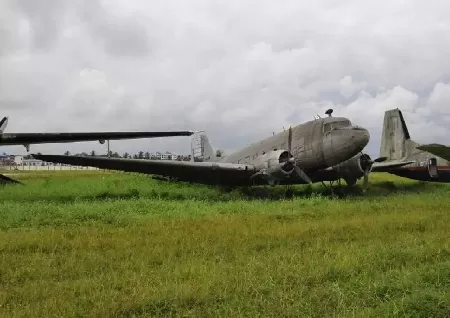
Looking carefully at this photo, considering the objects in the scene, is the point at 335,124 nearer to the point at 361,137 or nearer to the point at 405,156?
the point at 361,137

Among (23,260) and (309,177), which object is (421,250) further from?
(309,177)

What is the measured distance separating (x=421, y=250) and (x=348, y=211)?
6709 millimetres

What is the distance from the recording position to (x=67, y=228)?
35.7ft

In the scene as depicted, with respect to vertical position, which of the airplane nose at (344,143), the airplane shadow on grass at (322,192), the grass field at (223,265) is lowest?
the grass field at (223,265)

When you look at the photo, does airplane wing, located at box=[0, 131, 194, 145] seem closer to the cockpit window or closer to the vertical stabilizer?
the cockpit window

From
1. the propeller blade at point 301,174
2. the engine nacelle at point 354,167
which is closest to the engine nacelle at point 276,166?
the propeller blade at point 301,174

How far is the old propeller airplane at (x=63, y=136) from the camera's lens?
16.9m

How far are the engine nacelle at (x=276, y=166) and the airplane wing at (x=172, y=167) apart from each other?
2.69 ft

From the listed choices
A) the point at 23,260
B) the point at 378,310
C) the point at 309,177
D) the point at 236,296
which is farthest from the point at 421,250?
the point at 309,177

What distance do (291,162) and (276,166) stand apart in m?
0.67

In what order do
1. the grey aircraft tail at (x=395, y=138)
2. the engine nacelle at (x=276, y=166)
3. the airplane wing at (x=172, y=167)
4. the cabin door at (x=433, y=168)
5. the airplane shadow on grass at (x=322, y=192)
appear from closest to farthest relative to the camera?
1. the engine nacelle at (x=276, y=166)
2. the airplane wing at (x=172, y=167)
3. the airplane shadow on grass at (x=322, y=192)
4. the cabin door at (x=433, y=168)
5. the grey aircraft tail at (x=395, y=138)

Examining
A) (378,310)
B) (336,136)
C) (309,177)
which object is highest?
(336,136)

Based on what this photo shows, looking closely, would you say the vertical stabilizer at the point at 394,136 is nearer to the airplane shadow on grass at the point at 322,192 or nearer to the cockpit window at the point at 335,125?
the airplane shadow on grass at the point at 322,192

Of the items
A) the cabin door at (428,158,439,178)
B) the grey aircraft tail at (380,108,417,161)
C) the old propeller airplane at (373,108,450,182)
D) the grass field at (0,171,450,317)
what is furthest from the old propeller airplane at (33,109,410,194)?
the grey aircraft tail at (380,108,417,161)
